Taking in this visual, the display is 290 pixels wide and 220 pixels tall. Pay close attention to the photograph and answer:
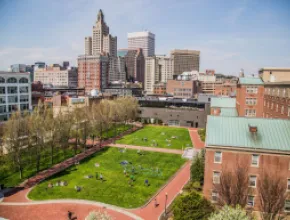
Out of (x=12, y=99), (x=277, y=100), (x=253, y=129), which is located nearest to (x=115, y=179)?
(x=253, y=129)

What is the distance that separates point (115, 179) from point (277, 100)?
3348 cm

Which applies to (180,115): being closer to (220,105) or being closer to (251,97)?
(220,105)

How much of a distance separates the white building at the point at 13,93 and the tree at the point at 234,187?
6850 cm

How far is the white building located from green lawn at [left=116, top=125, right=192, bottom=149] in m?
37.1

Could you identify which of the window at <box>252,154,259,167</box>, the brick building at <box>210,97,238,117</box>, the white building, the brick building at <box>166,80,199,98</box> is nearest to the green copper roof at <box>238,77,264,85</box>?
the brick building at <box>210,97,238,117</box>

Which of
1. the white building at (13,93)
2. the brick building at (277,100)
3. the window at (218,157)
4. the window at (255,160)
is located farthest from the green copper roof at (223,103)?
the white building at (13,93)

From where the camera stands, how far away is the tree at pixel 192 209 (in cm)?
2294

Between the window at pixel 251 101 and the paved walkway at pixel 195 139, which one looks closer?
the window at pixel 251 101

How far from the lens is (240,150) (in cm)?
2945

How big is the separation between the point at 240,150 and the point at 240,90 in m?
35.0

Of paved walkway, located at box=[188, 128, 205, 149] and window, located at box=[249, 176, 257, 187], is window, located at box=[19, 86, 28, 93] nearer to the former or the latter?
paved walkway, located at box=[188, 128, 205, 149]

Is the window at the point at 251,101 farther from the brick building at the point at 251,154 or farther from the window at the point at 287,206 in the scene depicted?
the window at the point at 287,206

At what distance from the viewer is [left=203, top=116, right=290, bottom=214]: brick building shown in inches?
1125

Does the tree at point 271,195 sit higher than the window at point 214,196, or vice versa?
the tree at point 271,195
